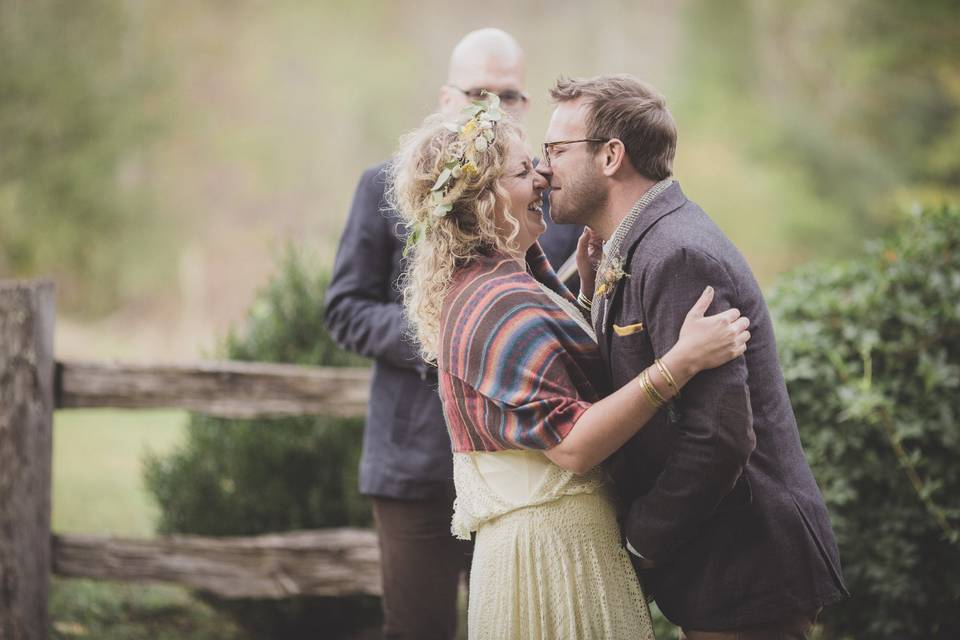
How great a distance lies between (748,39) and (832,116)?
2682mm

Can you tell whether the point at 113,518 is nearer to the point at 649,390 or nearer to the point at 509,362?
the point at 509,362

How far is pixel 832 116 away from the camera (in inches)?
704

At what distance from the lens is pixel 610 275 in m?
2.15

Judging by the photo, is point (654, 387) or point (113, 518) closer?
point (654, 387)

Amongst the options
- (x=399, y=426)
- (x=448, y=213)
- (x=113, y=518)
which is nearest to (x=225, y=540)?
(x=399, y=426)

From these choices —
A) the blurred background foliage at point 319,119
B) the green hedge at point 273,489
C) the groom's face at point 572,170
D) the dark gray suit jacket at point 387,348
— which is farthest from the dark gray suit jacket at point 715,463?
the blurred background foliage at point 319,119

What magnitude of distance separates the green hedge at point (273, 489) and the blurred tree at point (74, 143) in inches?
459

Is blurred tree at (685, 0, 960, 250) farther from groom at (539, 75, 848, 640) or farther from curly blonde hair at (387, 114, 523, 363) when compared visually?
curly blonde hair at (387, 114, 523, 363)

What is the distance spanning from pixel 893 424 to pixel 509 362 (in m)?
2.09

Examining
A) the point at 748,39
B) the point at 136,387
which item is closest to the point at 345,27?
the point at 748,39

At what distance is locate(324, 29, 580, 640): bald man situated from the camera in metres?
3.07

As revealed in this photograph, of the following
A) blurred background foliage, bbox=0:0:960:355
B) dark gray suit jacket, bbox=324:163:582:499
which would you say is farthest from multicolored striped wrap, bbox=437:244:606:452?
blurred background foliage, bbox=0:0:960:355

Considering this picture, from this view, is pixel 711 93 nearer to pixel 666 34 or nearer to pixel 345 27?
pixel 666 34

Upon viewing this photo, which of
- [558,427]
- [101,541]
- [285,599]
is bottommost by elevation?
[285,599]
